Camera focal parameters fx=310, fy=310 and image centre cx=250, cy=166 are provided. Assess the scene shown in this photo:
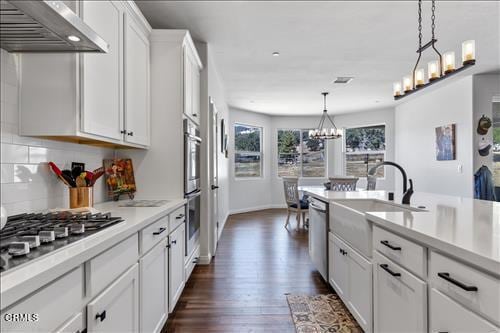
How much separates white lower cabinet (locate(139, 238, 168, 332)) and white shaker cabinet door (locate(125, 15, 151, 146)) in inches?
35.1

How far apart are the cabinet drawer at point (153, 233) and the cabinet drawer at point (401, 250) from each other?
1.26 meters

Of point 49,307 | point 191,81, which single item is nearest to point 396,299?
point 49,307

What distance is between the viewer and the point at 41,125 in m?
1.63

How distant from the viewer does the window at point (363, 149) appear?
835cm

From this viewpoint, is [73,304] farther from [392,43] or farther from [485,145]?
[485,145]

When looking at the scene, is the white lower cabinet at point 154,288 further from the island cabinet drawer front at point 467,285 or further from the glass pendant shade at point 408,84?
the glass pendant shade at point 408,84

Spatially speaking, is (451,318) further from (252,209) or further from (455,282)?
(252,209)

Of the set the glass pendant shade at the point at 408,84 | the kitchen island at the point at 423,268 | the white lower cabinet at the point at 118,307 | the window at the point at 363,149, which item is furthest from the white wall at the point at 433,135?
the white lower cabinet at the point at 118,307

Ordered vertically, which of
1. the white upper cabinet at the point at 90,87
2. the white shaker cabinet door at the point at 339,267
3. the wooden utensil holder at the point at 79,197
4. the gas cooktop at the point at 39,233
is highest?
the white upper cabinet at the point at 90,87

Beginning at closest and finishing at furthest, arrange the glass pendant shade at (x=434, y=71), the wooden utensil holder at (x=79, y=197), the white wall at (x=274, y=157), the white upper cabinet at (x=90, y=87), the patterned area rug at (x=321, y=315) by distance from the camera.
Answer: the white upper cabinet at (x=90, y=87), the wooden utensil holder at (x=79, y=197), the patterned area rug at (x=321, y=315), the glass pendant shade at (x=434, y=71), the white wall at (x=274, y=157)

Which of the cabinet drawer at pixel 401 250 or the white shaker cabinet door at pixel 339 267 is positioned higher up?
the cabinet drawer at pixel 401 250

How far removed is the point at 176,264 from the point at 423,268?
1.73 metres

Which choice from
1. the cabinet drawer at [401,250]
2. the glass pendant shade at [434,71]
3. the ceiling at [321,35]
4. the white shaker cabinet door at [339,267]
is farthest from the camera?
the ceiling at [321,35]

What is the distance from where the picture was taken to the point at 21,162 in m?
1.61
